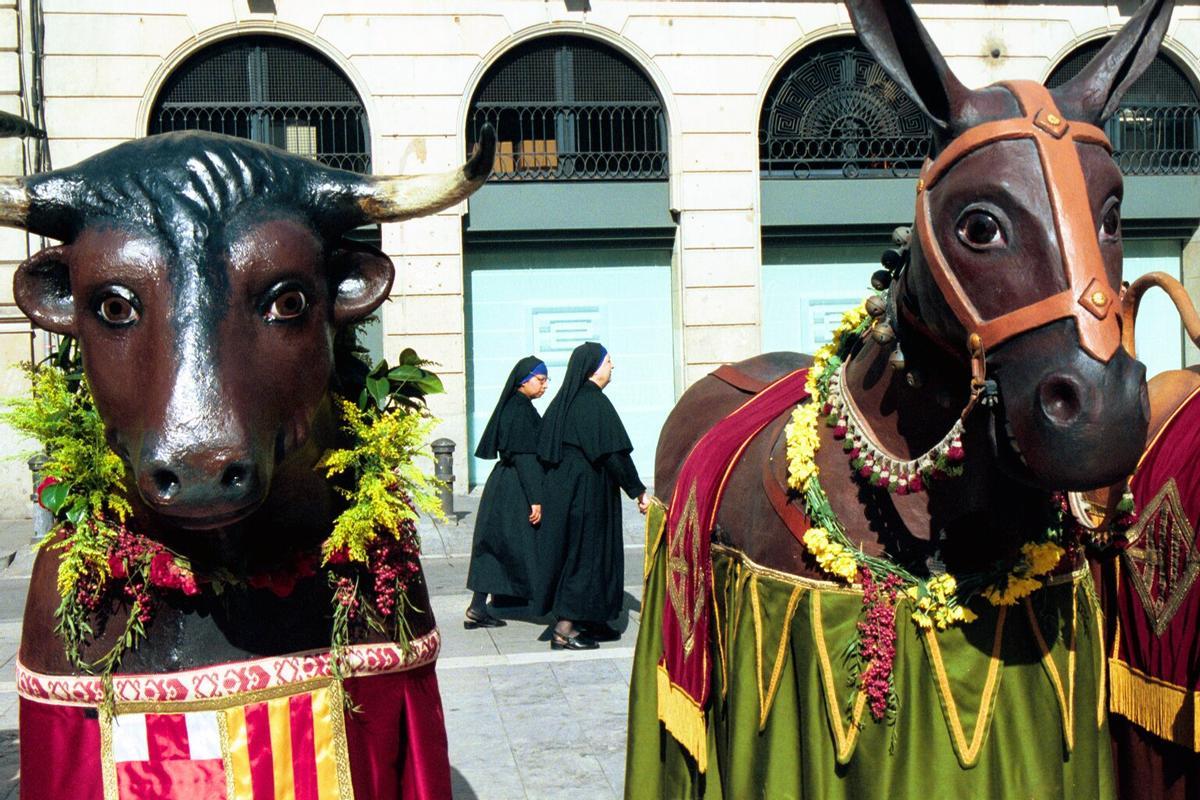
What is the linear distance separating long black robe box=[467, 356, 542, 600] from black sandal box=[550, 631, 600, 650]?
21.6 inches

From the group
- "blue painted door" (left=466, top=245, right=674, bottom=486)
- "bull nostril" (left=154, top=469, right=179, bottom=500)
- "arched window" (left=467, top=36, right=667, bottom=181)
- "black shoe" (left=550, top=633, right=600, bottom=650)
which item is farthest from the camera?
"blue painted door" (left=466, top=245, right=674, bottom=486)

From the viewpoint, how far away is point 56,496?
3004 mm

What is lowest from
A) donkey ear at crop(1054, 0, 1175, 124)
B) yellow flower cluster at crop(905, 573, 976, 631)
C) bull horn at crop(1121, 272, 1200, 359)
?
yellow flower cluster at crop(905, 573, 976, 631)

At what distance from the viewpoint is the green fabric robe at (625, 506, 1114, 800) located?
321 centimetres

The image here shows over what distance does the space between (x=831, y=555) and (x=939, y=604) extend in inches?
10.8

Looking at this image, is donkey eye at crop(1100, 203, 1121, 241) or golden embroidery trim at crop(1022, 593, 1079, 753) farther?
golden embroidery trim at crop(1022, 593, 1079, 753)

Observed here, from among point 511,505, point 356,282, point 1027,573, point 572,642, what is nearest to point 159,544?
point 356,282

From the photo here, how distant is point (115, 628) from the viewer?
9.82ft

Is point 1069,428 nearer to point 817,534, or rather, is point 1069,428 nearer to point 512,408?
point 817,534

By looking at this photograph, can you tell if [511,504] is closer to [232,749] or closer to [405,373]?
[405,373]

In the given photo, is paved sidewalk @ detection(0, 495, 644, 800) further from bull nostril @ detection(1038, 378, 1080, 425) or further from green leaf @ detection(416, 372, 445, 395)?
bull nostril @ detection(1038, 378, 1080, 425)

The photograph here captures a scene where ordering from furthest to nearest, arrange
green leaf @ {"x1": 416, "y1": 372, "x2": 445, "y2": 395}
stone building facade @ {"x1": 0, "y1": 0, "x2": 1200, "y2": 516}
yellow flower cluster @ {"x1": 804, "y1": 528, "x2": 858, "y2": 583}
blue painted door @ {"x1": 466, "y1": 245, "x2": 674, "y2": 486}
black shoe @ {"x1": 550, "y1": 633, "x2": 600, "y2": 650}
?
1. blue painted door @ {"x1": 466, "y1": 245, "x2": 674, "y2": 486}
2. stone building facade @ {"x1": 0, "y1": 0, "x2": 1200, "y2": 516}
3. black shoe @ {"x1": 550, "y1": 633, "x2": 600, "y2": 650}
4. green leaf @ {"x1": 416, "y1": 372, "x2": 445, "y2": 395}
5. yellow flower cluster @ {"x1": 804, "y1": 528, "x2": 858, "y2": 583}

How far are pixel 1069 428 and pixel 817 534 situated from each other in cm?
87

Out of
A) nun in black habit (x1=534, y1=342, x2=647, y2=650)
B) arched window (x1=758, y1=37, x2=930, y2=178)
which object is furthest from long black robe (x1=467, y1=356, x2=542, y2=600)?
arched window (x1=758, y1=37, x2=930, y2=178)
